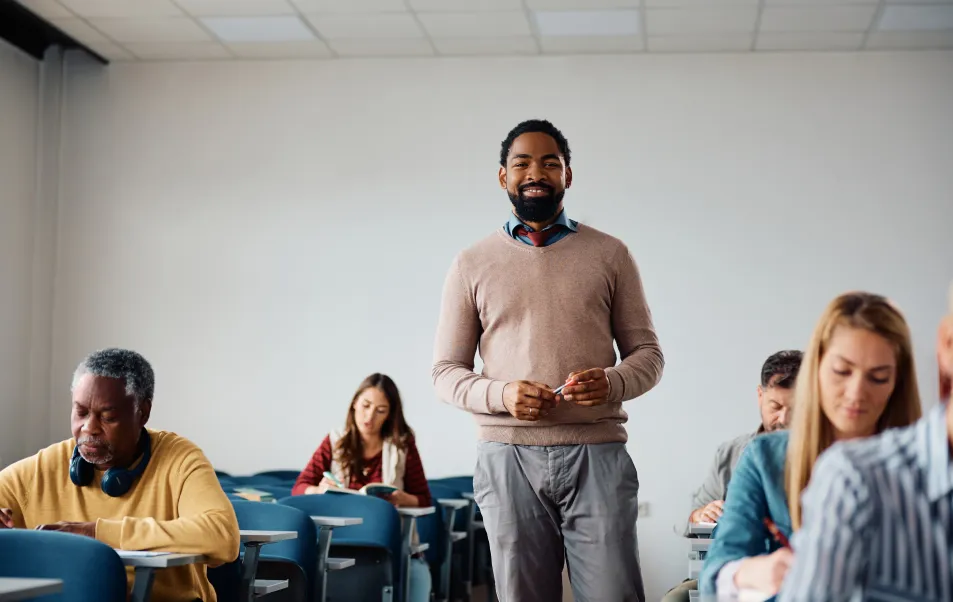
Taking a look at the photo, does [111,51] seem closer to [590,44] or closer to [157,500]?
[590,44]

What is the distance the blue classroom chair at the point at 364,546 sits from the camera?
3.98 meters

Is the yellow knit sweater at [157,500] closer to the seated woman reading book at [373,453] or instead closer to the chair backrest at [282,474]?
the seated woman reading book at [373,453]

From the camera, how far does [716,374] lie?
630 cm

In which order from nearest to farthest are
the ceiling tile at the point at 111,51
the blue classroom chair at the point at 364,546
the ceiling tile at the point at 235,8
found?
the blue classroom chair at the point at 364,546, the ceiling tile at the point at 235,8, the ceiling tile at the point at 111,51

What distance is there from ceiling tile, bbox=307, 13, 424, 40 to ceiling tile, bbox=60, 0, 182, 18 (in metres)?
0.80

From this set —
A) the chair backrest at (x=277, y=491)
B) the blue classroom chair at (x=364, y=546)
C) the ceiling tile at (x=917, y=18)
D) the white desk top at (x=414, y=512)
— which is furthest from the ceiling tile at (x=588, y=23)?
the blue classroom chair at (x=364, y=546)

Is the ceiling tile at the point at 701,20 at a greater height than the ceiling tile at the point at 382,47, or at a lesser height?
lesser

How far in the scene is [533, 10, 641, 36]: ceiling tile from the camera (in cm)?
597

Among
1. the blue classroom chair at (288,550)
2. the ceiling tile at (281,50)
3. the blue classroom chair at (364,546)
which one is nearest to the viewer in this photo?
the blue classroom chair at (288,550)

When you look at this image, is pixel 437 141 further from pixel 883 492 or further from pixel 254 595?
pixel 883 492

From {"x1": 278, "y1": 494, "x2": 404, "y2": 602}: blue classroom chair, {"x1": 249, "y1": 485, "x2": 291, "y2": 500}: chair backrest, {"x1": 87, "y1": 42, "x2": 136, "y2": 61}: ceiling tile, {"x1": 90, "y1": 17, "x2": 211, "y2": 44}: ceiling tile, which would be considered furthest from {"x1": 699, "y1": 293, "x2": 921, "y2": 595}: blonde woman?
{"x1": 87, "y1": 42, "x2": 136, "y2": 61}: ceiling tile

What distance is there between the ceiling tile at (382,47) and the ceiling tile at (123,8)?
99 cm

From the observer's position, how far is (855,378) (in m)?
1.34

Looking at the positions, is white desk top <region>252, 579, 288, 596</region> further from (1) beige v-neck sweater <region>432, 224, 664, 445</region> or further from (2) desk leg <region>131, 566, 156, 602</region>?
Answer: (1) beige v-neck sweater <region>432, 224, 664, 445</region>
